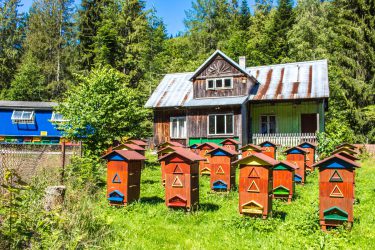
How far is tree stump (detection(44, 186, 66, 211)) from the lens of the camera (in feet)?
24.4

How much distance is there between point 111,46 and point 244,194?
30.8m

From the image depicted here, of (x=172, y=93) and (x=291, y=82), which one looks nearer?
(x=291, y=82)

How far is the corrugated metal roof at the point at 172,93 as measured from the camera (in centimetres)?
2436

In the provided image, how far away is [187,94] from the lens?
979 inches

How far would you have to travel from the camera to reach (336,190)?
7.07m

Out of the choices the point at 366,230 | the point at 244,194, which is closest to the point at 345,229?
the point at 366,230

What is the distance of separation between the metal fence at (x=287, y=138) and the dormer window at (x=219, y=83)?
372 centimetres

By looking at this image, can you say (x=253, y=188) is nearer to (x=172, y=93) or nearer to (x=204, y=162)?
(x=204, y=162)

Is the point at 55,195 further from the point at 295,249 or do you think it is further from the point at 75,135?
the point at 75,135

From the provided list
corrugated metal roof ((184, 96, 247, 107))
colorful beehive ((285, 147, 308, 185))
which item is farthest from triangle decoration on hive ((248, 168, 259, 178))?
corrugated metal roof ((184, 96, 247, 107))

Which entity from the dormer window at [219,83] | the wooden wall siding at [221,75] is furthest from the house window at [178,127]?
the dormer window at [219,83]

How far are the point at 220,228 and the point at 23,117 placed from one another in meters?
24.2

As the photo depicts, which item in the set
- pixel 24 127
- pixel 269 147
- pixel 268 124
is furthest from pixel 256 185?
pixel 24 127

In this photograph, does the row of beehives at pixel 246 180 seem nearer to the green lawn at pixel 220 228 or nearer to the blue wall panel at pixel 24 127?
the green lawn at pixel 220 228
